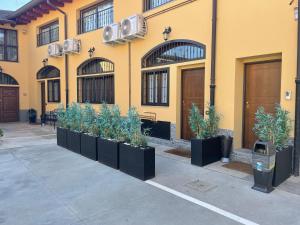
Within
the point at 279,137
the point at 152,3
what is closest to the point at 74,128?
the point at 152,3

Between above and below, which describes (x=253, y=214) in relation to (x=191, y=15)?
below

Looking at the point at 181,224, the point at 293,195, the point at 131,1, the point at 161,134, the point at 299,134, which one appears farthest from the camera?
the point at 131,1

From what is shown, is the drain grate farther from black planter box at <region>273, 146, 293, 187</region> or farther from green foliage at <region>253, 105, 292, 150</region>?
green foliage at <region>253, 105, 292, 150</region>

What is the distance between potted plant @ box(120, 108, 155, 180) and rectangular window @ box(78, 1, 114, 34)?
562cm

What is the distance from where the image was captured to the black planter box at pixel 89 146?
5.68 m

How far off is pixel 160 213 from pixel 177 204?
0.35m

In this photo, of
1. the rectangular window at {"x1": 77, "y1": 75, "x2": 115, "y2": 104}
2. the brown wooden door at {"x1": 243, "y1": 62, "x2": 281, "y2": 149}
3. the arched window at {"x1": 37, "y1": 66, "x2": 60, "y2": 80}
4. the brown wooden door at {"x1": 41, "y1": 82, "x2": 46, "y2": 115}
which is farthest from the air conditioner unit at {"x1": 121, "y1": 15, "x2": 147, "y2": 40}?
the brown wooden door at {"x1": 41, "y1": 82, "x2": 46, "y2": 115}

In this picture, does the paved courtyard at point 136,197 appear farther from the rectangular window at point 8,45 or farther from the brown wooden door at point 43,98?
the rectangular window at point 8,45

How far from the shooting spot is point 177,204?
347 centimetres

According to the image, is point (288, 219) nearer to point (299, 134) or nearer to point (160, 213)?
point (160, 213)

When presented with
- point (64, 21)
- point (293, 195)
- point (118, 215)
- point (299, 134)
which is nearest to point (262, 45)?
point (299, 134)

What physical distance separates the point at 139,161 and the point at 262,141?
2.09m

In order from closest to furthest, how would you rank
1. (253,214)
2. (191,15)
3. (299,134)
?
1. (253,214)
2. (299,134)
3. (191,15)

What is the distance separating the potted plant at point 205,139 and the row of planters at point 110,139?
116 centimetres
